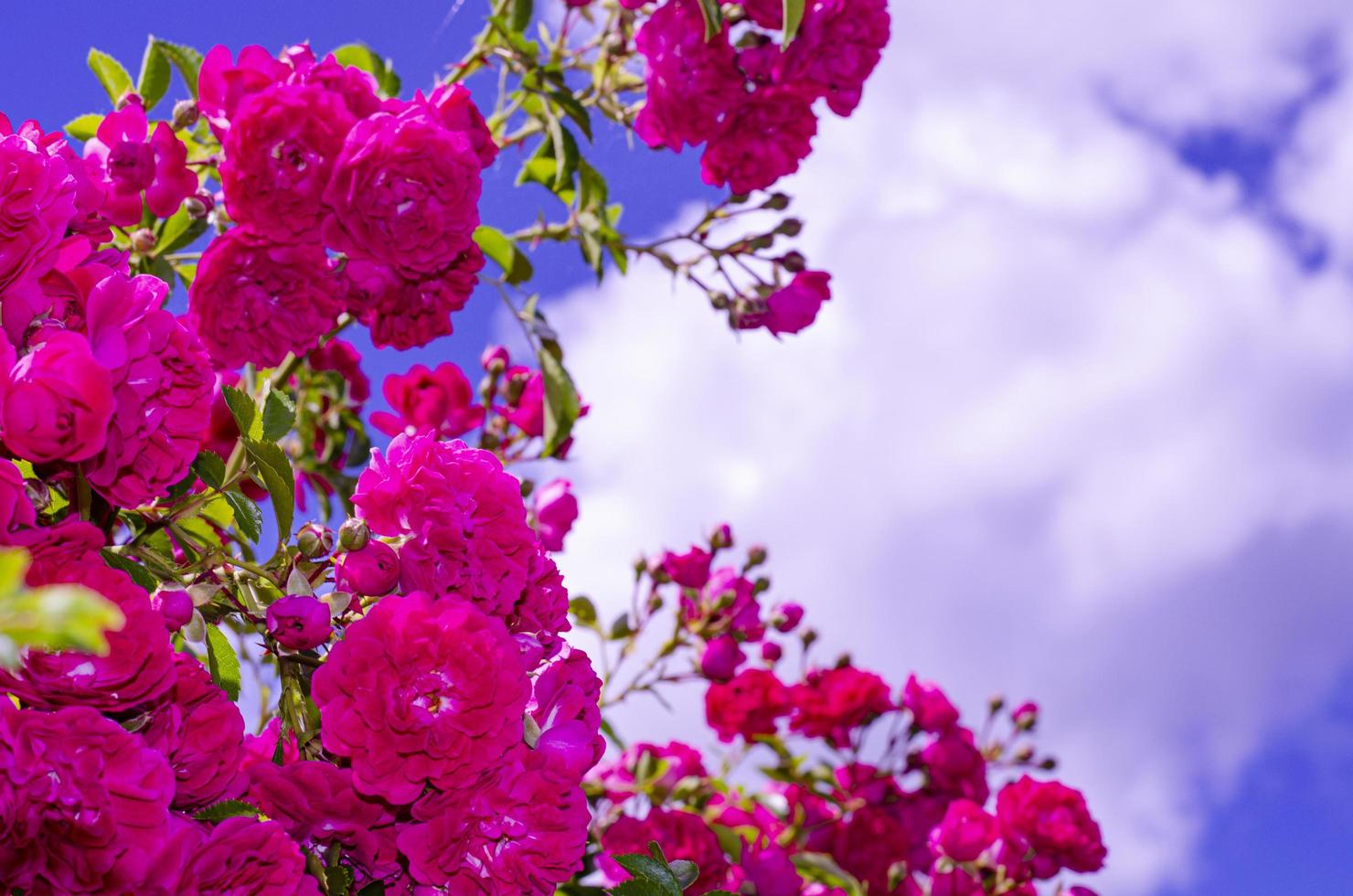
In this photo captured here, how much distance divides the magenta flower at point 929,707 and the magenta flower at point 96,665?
1.90 m

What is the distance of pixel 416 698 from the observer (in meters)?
0.80

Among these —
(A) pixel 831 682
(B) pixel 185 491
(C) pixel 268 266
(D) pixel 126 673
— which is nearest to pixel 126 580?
(D) pixel 126 673

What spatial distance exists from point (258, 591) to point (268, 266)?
1.41 ft

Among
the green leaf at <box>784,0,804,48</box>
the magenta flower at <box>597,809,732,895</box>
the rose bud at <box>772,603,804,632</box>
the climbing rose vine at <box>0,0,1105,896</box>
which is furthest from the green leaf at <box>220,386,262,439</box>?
the rose bud at <box>772,603,804,632</box>

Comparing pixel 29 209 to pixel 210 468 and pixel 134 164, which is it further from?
pixel 134 164

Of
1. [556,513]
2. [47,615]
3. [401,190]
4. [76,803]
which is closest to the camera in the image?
[47,615]

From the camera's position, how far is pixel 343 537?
85 centimetres

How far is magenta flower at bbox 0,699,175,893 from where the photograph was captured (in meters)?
0.67

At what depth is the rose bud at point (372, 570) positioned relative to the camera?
0.84 m

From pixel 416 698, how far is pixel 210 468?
0.28 metres

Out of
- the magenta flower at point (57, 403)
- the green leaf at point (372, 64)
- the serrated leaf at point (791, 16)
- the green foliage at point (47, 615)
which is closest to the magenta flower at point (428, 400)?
the green leaf at point (372, 64)

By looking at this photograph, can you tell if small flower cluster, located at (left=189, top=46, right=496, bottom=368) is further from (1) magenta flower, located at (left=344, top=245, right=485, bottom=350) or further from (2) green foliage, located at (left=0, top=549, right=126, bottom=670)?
(2) green foliage, located at (left=0, top=549, right=126, bottom=670)

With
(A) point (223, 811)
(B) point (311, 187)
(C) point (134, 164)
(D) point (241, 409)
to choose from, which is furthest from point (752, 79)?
(A) point (223, 811)

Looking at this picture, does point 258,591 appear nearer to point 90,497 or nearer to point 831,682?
point 90,497
